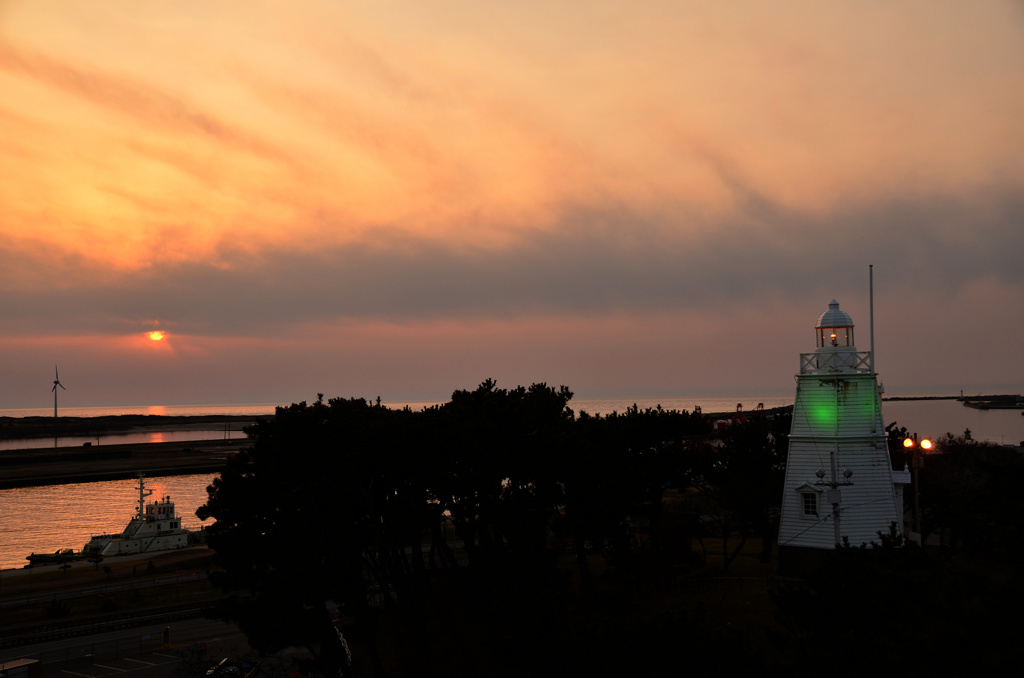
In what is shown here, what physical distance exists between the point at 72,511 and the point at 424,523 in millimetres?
96735

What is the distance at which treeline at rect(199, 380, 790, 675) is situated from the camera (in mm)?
25625

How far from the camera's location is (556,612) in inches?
1072

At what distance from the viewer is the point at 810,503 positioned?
31.8m

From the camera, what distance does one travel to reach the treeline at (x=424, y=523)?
2562cm

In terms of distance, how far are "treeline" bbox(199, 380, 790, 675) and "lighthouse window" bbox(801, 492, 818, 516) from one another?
8.01 metres

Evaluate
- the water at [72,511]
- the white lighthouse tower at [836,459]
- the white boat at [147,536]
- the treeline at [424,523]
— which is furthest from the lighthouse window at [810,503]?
the water at [72,511]

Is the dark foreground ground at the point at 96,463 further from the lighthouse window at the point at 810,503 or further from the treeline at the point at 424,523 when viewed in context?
the lighthouse window at the point at 810,503

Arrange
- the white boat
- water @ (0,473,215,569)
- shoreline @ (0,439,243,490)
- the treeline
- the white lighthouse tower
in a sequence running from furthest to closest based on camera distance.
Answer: shoreline @ (0,439,243,490) < water @ (0,473,215,569) < the white boat < the white lighthouse tower < the treeline

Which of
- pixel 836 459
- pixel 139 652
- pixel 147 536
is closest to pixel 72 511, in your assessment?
pixel 147 536

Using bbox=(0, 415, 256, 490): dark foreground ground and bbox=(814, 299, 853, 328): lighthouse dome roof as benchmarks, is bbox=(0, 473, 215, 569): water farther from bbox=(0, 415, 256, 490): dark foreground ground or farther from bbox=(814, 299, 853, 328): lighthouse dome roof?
bbox=(814, 299, 853, 328): lighthouse dome roof

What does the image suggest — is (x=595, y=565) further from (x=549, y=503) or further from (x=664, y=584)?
(x=549, y=503)

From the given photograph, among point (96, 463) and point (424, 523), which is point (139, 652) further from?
point (96, 463)

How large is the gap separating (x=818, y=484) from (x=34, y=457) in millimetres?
184162

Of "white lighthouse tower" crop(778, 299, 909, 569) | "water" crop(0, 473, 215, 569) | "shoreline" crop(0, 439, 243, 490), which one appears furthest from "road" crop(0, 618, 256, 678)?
"shoreline" crop(0, 439, 243, 490)
